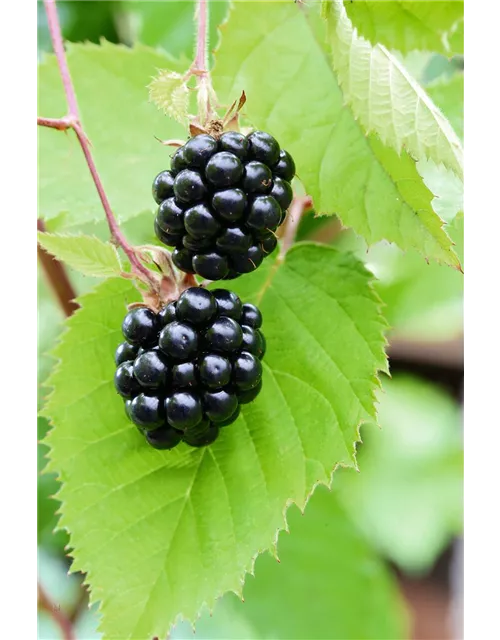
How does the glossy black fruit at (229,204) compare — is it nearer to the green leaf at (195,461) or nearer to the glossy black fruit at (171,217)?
the glossy black fruit at (171,217)

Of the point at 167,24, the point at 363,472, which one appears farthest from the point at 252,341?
the point at 363,472

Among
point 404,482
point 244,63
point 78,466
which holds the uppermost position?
point 244,63

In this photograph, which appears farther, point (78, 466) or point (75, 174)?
point (75, 174)

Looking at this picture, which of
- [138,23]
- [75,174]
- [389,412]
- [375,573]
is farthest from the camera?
[389,412]

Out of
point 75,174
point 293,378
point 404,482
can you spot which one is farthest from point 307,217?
point 404,482

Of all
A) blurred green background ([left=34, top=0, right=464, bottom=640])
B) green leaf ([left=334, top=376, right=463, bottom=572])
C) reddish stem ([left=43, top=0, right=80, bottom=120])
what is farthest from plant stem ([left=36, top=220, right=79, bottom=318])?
green leaf ([left=334, top=376, right=463, bottom=572])

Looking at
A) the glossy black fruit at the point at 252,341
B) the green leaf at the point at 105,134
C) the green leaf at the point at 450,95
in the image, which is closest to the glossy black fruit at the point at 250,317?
the glossy black fruit at the point at 252,341
